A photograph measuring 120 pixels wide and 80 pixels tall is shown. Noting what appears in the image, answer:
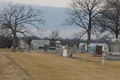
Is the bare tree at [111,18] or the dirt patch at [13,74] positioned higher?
the bare tree at [111,18]

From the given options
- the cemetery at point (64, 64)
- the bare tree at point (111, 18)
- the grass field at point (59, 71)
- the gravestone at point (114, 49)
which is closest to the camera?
the grass field at point (59, 71)

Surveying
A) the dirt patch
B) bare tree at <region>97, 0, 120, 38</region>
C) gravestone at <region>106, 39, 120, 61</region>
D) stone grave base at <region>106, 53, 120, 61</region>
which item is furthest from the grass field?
bare tree at <region>97, 0, 120, 38</region>

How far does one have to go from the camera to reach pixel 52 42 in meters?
25.1

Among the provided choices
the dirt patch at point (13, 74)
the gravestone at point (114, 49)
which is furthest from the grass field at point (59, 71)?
the gravestone at point (114, 49)

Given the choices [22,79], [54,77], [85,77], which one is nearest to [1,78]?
[22,79]

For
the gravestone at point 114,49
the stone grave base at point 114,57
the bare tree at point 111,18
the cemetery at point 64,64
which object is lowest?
the cemetery at point 64,64

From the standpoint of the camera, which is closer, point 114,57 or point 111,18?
point 114,57

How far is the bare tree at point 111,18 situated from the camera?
2900 cm

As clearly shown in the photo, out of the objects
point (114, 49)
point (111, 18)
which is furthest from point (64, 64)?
point (111, 18)

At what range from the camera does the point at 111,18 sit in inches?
1177

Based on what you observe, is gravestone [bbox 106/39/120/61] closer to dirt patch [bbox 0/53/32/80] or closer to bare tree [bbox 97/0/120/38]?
dirt patch [bbox 0/53/32/80]

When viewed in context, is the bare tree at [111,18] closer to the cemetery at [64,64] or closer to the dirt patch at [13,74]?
the cemetery at [64,64]

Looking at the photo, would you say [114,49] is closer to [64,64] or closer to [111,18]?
[64,64]

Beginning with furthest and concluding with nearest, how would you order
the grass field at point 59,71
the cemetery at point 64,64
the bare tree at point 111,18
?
the bare tree at point 111,18 → the cemetery at point 64,64 → the grass field at point 59,71
